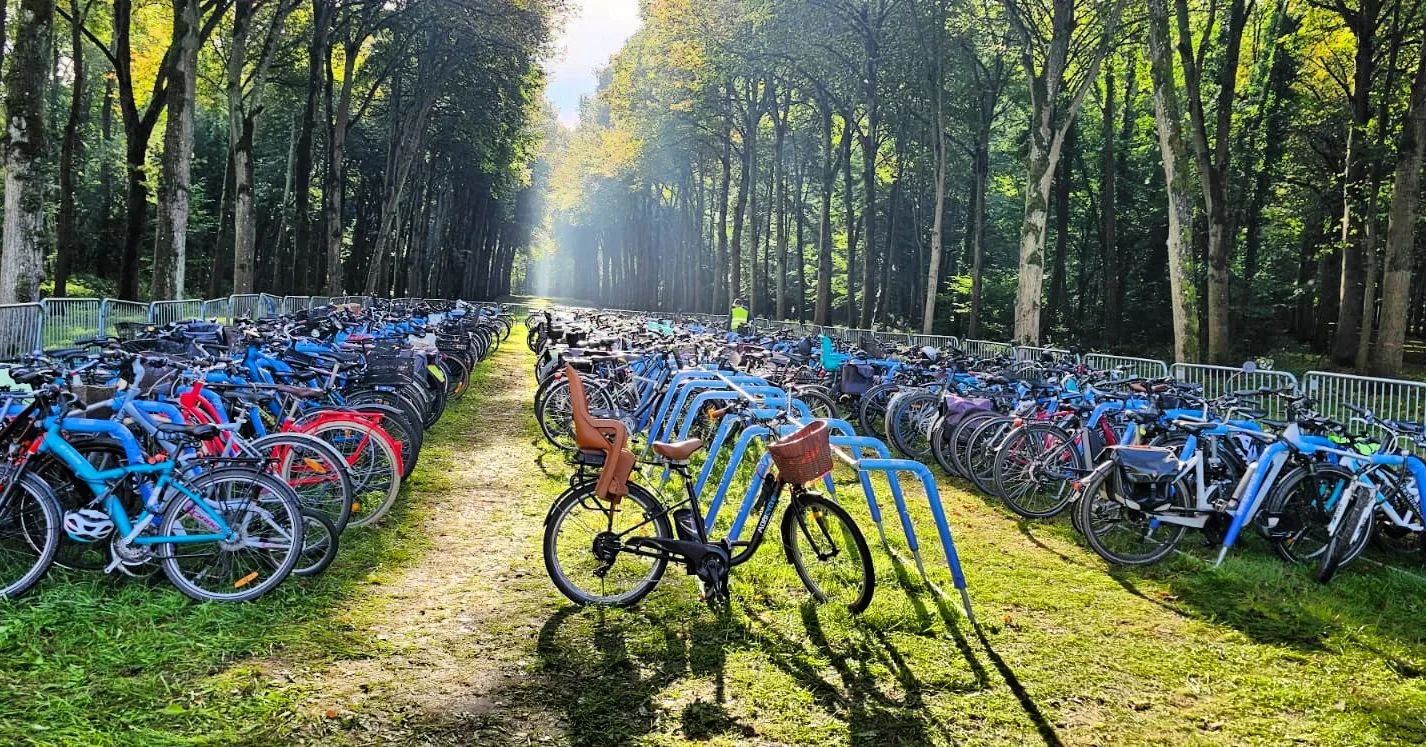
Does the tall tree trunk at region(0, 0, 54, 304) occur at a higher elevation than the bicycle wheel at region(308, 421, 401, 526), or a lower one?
higher

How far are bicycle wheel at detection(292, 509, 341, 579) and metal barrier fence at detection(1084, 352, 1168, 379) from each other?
940 centimetres

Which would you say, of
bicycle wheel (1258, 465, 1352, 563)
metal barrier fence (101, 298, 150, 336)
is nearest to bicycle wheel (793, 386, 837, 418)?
bicycle wheel (1258, 465, 1352, 563)

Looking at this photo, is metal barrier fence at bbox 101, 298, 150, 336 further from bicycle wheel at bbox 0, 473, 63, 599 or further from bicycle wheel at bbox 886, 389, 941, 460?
bicycle wheel at bbox 886, 389, 941, 460

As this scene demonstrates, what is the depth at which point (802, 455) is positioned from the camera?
14.3 feet

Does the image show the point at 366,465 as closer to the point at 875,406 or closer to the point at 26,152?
the point at 875,406

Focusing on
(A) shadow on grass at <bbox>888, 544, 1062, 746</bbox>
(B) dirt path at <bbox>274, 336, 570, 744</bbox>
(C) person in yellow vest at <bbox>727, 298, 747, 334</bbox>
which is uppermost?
(C) person in yellow vest at <bbox>727, 298, 747, 334</bbox>

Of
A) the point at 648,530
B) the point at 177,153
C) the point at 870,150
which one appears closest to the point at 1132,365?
the point at 648,530

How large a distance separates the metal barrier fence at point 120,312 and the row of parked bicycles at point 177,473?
18.2 ft

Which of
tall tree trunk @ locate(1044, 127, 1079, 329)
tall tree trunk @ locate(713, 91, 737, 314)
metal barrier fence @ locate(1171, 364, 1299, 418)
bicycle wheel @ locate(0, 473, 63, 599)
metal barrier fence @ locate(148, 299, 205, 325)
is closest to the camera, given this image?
bicycle wheel @ locate(0, 473, 63, 599)

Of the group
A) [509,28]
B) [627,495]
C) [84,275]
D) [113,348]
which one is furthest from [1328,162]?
[84,275]

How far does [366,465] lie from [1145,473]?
200 inches

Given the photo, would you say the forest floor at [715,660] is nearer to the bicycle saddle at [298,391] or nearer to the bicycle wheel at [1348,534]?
the bicycle wheel at [1348,534]

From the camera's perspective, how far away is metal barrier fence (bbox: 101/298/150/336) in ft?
35.9

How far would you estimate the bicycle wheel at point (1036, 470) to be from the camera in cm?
719
